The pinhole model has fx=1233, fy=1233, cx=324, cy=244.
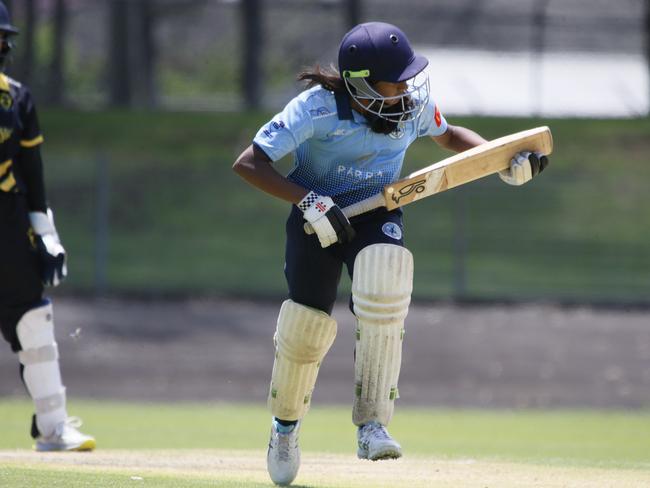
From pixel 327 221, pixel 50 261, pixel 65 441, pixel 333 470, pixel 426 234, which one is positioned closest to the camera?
pixel 327 221

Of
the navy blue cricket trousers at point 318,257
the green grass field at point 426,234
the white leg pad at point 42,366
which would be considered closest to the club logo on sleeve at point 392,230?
the navy blue cricket trousers at point 318,257

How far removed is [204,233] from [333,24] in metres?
Result: 4.40

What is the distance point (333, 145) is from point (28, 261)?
7.61 ft

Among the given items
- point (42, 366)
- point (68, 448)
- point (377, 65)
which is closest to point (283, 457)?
point (377, 65)

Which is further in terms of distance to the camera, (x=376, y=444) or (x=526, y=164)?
(x=526, y=164)

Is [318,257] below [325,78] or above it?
below

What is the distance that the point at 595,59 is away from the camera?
785 inches

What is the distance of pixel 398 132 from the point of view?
557 cm

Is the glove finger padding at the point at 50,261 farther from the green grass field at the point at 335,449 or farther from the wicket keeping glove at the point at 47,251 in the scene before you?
the green grass field at the point at 335,449

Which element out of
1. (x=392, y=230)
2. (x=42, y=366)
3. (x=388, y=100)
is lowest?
(x=42, y=366)

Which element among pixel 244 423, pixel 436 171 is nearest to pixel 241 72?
pixel 244 423

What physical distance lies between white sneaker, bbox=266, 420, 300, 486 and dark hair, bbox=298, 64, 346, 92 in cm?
159

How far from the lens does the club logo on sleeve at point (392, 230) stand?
215 inches

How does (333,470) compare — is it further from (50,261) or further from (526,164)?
(50,261)
